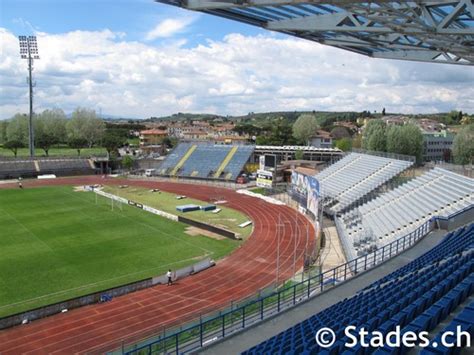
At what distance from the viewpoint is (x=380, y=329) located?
730 cm

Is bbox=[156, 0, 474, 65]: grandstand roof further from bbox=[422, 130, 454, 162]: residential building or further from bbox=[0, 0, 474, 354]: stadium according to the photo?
bbox=[422, 130, 454, 162]: residential building

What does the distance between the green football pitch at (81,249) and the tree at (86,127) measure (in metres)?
59.7

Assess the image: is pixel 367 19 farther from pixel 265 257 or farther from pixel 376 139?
pixel 376 139

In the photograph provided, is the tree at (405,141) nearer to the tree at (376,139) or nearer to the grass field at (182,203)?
the tree at (376,139)

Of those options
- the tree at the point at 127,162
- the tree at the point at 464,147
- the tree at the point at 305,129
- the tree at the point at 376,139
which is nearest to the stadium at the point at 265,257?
the tree at the point at 127,162

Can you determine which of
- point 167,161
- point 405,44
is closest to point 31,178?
point 167,161

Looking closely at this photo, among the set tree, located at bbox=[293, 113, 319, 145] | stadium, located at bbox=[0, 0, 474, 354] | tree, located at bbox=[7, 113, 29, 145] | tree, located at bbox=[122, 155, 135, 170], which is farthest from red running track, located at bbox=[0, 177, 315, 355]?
tree, located at bbox=[7, 113, 29, 145]

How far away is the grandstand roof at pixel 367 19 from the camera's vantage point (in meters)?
9.40

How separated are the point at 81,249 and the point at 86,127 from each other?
256 feet

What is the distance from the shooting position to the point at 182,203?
45.3 m

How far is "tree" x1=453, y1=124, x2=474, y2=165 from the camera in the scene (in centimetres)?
5459

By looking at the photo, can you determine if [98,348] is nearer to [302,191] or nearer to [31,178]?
[302,191]

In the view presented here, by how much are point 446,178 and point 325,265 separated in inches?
445

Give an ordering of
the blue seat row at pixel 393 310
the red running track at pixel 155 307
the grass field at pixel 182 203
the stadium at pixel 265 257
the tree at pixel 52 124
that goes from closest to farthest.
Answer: the blue seat row at pixel 393 310
the stadium at pixel 265 257
the red running track at pixel 155 307
the grass field at pixel 182 203
the tree at pixel 52 124
